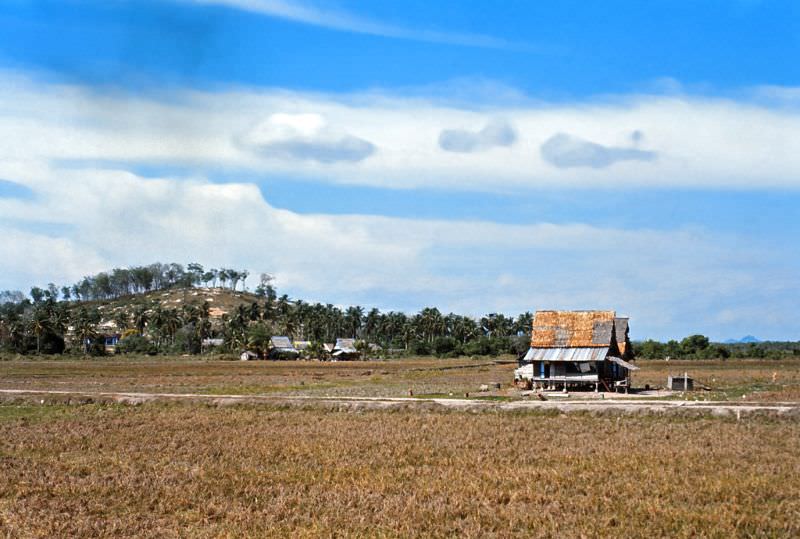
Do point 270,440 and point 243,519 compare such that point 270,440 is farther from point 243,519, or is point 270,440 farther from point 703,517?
point 703,517

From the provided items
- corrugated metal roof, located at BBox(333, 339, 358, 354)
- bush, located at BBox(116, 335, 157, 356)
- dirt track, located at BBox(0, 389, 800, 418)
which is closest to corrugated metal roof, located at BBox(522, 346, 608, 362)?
dirt track, located at BBox(0, 389, 800, 418)

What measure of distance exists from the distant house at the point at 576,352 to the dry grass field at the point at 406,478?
19757mm

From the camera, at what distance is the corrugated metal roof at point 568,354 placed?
50.5m

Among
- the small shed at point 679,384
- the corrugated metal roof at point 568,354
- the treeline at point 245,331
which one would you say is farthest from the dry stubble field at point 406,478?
the treeline at point 245,331

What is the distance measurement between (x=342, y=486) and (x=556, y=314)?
36.7 metres

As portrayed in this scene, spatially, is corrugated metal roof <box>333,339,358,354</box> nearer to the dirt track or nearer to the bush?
the bush

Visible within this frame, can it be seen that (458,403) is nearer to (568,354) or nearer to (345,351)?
(568,354)

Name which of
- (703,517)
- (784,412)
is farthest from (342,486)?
(784,412)

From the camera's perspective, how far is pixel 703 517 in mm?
15750

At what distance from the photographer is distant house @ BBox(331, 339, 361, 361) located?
14638 cm

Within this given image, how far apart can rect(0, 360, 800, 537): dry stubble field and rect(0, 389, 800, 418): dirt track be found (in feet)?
4.69

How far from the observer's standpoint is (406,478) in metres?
20.2

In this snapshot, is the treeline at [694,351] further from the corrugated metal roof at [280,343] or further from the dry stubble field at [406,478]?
the dry stubble field at [406,478]

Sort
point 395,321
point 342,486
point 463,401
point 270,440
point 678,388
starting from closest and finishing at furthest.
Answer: point 342,486 < point 270,440 < point 463,401 < point 678,388 < point 395,321
